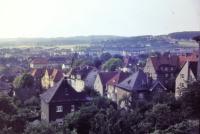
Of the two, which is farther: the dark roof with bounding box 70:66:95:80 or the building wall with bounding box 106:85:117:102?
the dark roof with bounding box 70:66:95:80

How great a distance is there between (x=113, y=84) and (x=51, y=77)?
10.1 meters

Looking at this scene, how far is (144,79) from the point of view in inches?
1104

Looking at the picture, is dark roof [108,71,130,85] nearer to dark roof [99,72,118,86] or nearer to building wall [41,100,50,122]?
dark roof [99,72,118,86]

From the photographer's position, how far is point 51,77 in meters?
39.7

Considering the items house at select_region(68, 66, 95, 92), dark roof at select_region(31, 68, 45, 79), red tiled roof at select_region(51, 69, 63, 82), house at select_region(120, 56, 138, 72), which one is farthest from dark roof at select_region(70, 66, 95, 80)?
house at select_region(120, 56, 138, 72)

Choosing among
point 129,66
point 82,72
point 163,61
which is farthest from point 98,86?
point 129,66

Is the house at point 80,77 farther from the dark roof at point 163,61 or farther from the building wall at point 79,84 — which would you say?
the dark roof at point 163,61

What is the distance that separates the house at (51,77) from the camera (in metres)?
38.7

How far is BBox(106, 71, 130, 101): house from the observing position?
31500 mm

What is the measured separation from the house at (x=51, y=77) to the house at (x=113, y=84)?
734 cm

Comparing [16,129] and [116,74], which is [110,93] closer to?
[116,74]

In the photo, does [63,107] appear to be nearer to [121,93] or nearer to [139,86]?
[139,86]

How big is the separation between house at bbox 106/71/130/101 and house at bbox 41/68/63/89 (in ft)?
24.1

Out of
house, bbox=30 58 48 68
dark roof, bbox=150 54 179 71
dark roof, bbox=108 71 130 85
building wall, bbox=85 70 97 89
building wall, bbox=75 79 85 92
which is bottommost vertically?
house, bbox=30 58 48 68
